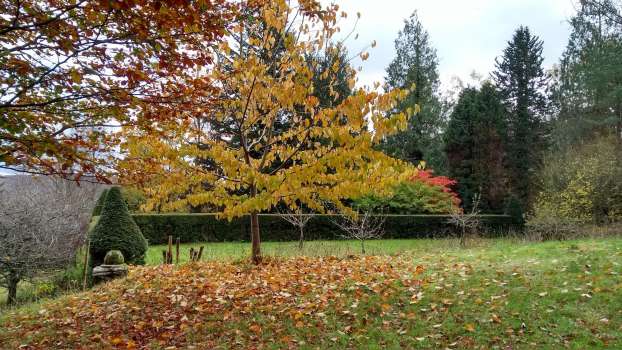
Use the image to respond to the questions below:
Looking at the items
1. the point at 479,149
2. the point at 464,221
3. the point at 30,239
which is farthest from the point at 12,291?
the point at 479,149

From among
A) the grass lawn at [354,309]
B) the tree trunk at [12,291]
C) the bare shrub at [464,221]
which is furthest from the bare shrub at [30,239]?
the bare shrub at [464,221]

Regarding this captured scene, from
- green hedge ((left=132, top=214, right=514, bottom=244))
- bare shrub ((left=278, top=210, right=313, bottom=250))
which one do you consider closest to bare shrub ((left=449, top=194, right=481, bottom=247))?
green hedge ((left=132, top=214, right=514, bottom=244))

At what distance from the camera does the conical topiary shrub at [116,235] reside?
9234 millimetres

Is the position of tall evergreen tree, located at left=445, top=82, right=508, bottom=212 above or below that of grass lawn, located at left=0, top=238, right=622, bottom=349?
above

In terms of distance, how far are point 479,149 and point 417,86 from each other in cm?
776

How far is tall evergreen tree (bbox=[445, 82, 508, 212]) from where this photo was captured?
2342 centimetres

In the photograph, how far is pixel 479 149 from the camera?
23969 mm

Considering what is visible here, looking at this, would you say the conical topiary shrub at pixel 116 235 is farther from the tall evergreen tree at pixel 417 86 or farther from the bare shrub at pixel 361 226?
the tall evergreen tree at pixel 417 86

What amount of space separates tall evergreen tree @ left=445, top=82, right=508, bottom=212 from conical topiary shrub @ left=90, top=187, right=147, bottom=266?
714 inches

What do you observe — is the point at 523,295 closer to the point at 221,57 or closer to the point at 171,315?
the point at 171,315

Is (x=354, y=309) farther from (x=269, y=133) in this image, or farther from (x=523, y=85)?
(x=523, y=85)

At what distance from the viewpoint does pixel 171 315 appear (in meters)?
5.37

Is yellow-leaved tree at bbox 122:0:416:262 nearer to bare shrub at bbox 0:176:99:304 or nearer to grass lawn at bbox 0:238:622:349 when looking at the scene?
grass lawn at bbox 0:238:622:349

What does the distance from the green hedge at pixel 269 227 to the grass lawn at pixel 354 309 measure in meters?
10.3
